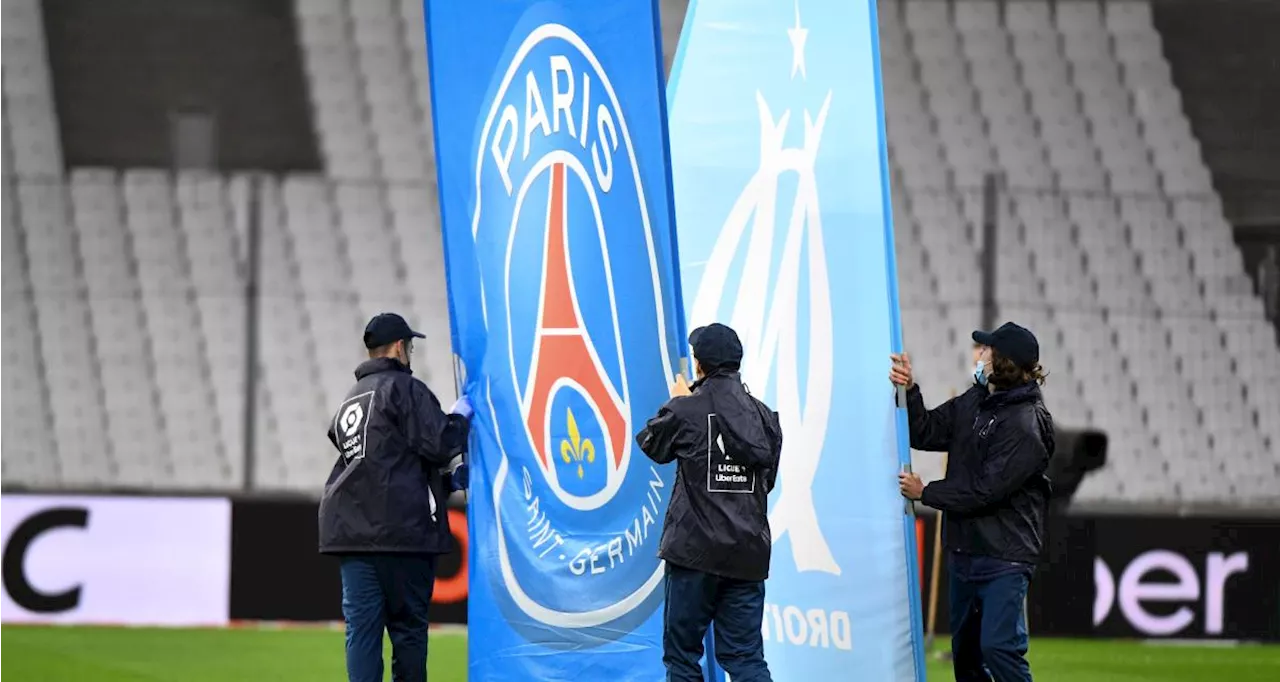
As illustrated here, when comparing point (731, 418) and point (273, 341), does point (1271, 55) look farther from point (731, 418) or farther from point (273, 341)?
point (731, 418)

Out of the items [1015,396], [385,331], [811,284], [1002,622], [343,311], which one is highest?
[343,311]

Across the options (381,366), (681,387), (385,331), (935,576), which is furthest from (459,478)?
(935,576)

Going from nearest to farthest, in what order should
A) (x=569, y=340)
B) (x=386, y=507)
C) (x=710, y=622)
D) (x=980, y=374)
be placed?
1. (x=710, y=622)
2. (x=569, y=340)
3. (x=386, y=507)
4. (x=980, y=374)

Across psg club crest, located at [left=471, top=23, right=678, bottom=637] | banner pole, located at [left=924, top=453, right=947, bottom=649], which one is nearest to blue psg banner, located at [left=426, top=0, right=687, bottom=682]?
psg club crest, located at [left=471, top=23, right=678, bottom=637]

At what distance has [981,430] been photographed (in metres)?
7.71

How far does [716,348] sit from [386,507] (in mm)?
1508

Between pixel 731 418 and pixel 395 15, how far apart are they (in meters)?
14.3

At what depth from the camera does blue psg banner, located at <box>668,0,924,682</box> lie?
308 inches

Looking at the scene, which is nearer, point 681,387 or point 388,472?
point 681,387

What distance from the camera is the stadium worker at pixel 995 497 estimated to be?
24.5 feet

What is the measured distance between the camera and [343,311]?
16.2 m

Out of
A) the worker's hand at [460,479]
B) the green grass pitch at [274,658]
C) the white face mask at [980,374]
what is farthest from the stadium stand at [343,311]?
the worker's hand at [460,479]

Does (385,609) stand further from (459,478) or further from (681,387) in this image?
(681,387)

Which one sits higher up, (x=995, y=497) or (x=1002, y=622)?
(x=995, y=497)
